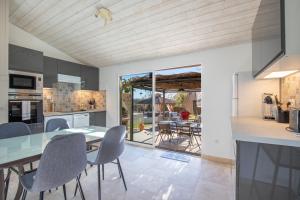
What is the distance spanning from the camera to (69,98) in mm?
4762

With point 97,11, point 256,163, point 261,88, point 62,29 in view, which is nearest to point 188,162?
point 261,88

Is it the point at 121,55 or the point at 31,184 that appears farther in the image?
the point at 121,55

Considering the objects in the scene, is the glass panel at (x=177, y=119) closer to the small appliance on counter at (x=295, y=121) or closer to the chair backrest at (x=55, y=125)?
the chair backrest at (x=55, y=125)

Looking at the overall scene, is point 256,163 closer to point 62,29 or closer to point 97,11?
point 97,11

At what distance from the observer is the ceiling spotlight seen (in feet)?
8.82

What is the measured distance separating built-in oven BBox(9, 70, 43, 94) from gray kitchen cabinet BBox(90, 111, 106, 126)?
1517mm

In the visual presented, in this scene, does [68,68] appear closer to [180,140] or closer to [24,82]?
[24,82]

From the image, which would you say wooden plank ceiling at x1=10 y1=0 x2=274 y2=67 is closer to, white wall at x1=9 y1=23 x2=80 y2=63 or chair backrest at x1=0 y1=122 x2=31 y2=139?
white wall at x1=9 y1=23 x2=80 y2=63

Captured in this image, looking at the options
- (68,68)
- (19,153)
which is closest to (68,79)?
(68,68)

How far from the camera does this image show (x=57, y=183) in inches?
56.3

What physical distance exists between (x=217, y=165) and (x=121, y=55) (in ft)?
10.4

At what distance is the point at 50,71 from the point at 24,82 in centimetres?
73


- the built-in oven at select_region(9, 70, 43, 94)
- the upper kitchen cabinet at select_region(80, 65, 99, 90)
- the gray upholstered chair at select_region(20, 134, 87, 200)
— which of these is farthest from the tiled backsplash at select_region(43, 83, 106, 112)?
the gray upholstered chair at select_region(20, 134, 87, 200)

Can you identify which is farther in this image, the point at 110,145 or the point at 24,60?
the point at 24,60
